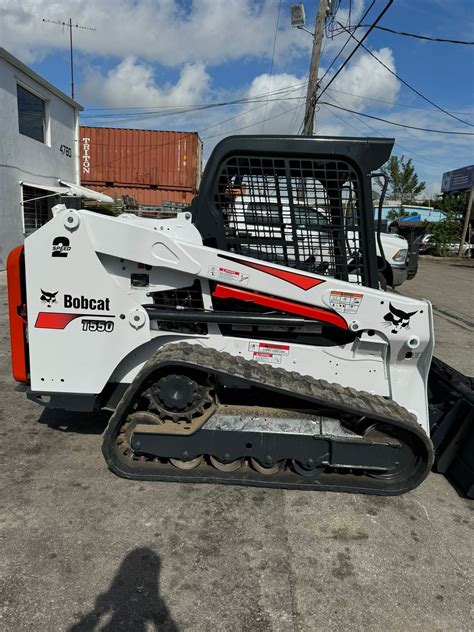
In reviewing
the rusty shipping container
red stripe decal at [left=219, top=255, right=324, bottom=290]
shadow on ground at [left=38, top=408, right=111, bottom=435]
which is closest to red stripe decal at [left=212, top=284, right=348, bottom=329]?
red stripe decal at [left=219, top=255, right=324, bottom=290]

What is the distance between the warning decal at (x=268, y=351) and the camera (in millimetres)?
3121

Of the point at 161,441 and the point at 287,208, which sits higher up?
the point at 287,208

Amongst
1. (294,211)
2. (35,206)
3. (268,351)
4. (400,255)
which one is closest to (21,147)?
(35,206)

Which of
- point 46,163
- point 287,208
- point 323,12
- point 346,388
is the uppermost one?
point 323,12

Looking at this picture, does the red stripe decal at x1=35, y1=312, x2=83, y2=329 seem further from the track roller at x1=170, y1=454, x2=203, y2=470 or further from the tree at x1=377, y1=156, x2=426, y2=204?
the tree at x1=377, y1=156, x2=426, y2=204

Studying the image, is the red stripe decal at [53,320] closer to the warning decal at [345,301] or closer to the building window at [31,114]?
the warning decal at [345,301]

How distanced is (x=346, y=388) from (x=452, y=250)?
32.0m

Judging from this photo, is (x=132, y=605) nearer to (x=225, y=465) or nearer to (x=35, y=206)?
(x=225, y=465)

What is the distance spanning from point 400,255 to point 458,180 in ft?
110

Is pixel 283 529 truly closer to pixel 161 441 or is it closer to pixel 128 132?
pixel 161 441

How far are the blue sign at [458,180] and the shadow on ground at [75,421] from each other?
37.2 meters

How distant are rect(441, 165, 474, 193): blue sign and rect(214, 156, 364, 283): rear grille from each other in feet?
120

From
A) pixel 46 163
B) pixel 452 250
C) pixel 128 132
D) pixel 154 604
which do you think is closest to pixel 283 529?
pixel 154 604

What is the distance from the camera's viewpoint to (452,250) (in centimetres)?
3167
